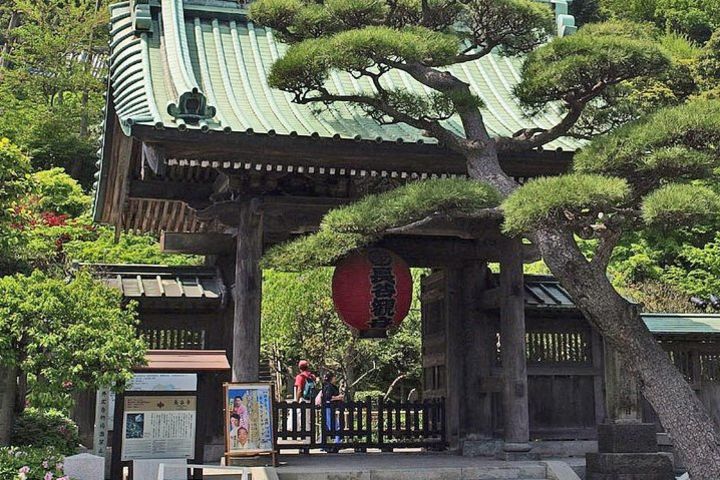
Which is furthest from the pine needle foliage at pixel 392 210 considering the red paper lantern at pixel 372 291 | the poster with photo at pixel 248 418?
the poster with photo at pixel 248 418

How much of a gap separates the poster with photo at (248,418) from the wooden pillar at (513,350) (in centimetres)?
331

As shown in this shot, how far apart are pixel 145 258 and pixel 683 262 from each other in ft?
60.0

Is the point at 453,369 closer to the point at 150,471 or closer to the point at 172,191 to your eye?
the point at 172,191

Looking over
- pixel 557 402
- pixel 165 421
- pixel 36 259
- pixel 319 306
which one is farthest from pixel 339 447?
pixel 319 306

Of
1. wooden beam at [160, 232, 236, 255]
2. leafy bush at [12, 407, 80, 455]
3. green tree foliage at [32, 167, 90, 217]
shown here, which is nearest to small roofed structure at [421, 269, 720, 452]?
wooden beam at [160, 232, 236, 255]

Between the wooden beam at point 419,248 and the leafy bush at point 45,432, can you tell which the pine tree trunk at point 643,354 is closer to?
the wooden beam at point 419,248

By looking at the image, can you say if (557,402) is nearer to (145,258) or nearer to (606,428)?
(606,428)

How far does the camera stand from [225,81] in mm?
10844

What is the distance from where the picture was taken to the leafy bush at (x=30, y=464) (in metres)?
7.98

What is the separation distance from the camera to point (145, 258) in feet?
91.6

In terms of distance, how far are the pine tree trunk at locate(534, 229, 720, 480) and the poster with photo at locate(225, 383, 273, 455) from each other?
149 inches

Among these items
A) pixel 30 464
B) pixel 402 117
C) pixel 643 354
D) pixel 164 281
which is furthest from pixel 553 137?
pixel 30 464

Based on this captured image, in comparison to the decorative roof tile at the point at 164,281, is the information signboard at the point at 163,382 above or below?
below

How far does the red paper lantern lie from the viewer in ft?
32.5
